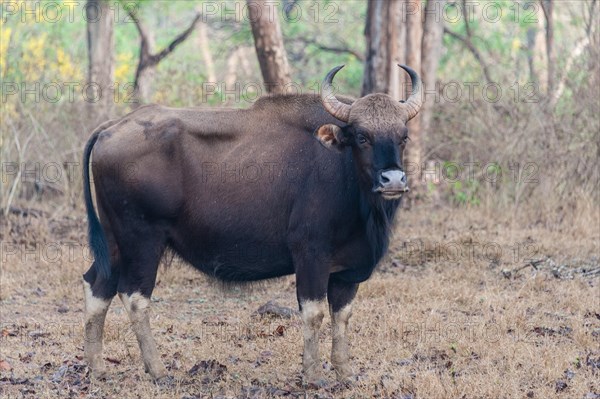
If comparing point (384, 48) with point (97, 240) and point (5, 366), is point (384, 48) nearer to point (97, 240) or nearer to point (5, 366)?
point (97, 240)

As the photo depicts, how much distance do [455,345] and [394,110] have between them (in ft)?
7.23

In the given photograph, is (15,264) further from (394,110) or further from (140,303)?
(394,110)

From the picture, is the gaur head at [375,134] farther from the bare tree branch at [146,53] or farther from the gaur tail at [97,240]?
the bare tree branch at [146,53]

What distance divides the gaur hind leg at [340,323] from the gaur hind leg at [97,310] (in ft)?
5.72

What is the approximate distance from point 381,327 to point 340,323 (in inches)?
50.3

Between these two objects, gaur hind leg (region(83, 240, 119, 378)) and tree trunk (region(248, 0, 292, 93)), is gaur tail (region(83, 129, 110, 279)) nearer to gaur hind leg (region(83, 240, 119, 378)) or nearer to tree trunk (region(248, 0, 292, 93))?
gaur hind leg (region(83, 240, 119, 378))

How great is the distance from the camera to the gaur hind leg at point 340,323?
23.2 ft

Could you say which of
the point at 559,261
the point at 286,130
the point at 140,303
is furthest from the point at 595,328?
the point at 140,303

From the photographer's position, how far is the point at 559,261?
1094 cm

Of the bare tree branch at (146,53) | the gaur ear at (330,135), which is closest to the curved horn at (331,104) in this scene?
the gaur ear at (330,135)

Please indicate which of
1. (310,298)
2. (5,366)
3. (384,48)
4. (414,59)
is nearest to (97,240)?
(5,366)

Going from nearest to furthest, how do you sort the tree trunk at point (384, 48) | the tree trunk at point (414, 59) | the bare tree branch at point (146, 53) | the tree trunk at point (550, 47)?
the tree trunk at point (384, 48), the tree trunk at point (550, 47), the tree trunk at point (414, 59), the bare tree branch at point (146, 53)

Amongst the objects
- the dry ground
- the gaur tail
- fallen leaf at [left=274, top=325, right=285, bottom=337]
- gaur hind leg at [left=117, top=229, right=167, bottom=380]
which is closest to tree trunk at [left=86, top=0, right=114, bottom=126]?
the dry ground

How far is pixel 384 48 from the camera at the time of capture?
1421 cm
